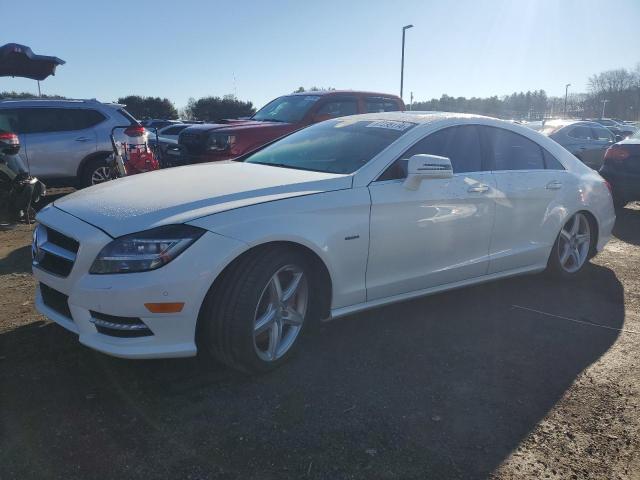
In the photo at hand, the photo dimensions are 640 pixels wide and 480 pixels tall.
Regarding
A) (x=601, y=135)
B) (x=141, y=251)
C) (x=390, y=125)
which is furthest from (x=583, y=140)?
(x=141, y=251)

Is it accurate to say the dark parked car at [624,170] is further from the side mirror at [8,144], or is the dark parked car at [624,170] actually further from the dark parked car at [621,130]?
the side mirror at [8,144]

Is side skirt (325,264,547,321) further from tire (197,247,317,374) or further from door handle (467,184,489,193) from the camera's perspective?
door handle (467,184,489,193)

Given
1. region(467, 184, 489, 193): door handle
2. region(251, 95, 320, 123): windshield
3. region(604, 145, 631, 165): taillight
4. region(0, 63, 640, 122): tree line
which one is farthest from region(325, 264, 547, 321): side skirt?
region(0, 63, 640, 122): tree line

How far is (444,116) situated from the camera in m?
4.21

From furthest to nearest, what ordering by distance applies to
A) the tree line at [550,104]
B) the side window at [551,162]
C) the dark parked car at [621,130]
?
1. the tree line at [550,104]
2. the dark parked car at [621,130]
3. the side window at [551,162]

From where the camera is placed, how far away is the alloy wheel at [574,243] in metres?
4.96

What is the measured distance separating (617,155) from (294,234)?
24.0ft

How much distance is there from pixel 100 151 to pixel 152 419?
268 inches

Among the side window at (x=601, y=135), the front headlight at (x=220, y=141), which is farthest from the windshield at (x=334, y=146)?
the side window at (x=601, y=135)

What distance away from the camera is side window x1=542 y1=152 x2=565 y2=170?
4742 millimetres

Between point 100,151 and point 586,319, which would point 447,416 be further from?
point 100,151

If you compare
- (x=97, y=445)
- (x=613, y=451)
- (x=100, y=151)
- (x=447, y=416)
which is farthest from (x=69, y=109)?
(x=613, y=451)

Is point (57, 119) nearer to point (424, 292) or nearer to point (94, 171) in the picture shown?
point (94, 171)

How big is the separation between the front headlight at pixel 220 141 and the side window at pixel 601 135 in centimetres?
923
